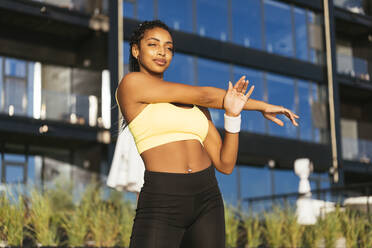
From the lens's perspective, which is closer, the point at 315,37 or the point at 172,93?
the point at 172,93

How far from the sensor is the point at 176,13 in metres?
20.2

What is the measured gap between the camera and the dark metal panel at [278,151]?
68.9 feet

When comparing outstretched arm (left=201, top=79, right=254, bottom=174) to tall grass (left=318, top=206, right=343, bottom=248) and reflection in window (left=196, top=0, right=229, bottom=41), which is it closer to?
tall grass (left=318, top=206, right=343, bottom=248)

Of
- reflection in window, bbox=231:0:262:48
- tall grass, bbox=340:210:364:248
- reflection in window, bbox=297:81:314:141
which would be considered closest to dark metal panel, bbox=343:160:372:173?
reflection in window, bbox=297:81:314:141

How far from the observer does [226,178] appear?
20.9 metres

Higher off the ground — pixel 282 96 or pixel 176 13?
pixel 176 13

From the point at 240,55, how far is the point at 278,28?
279 centimetres

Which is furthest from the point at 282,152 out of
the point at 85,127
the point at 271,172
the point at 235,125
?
the point at 235,125

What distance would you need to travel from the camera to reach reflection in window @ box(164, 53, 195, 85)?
1950 cm

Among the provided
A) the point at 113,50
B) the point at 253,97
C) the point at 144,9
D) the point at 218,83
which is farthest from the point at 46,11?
the point at 253,97

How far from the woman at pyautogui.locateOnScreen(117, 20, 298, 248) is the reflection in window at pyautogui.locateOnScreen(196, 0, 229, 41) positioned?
1836cm

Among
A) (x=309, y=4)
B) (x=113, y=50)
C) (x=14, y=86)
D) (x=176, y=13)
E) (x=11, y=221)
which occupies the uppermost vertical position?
(x=309, y=4)

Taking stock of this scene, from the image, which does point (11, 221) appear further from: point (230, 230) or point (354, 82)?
point (354, 82)

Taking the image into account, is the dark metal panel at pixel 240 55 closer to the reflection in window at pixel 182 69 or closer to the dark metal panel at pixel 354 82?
the reflection in window at pixel 182 69
